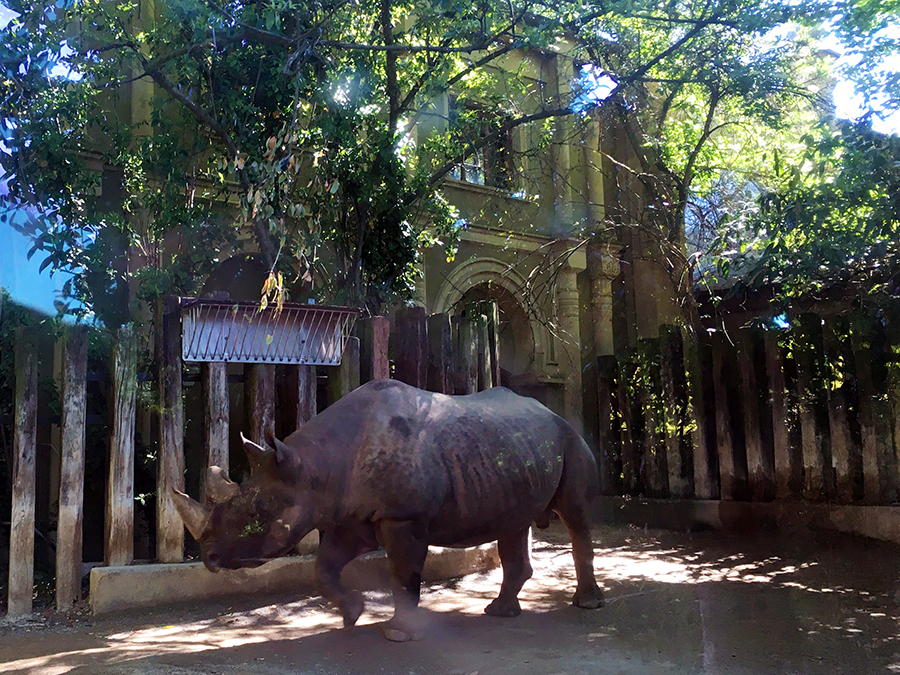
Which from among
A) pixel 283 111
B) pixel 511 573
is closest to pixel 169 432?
pixel 511 573

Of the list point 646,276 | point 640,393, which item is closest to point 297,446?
point 640,393

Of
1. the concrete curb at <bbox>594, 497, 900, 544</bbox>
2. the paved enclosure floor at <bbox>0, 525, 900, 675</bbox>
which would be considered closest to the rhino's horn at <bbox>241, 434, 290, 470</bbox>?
the paved enclosure floor at <bbox>0, 525, 900, 675</bbox>

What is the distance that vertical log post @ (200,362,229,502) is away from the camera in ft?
17.3

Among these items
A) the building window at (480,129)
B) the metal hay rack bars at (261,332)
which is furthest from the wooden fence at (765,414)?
the metal hay rack bars at (261,332)

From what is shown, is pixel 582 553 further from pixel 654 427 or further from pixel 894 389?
pixel 654 427

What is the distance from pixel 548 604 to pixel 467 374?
1882mm

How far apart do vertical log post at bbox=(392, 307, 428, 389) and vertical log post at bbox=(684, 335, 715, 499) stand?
3719mm

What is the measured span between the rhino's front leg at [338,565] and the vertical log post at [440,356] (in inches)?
79.7

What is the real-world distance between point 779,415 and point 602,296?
19.5ft

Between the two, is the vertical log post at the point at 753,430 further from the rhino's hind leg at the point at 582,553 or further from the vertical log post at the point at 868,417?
the rhino's hind leg at the point at 582,553

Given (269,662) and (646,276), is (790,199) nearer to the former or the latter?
(269,662)

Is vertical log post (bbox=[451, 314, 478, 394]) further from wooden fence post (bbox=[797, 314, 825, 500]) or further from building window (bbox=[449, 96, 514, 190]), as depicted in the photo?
wooden fence post (bbox=[797, 314, 825, 500])

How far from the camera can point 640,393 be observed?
941cm

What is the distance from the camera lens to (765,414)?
318 inches
